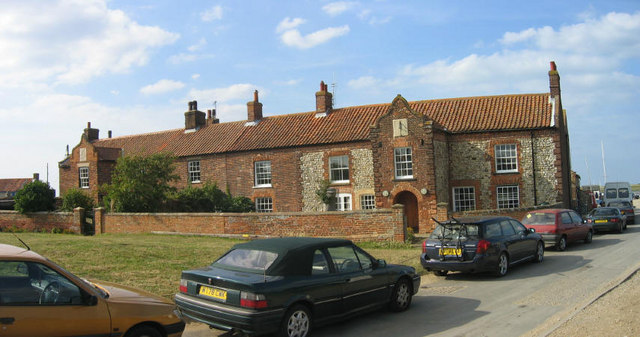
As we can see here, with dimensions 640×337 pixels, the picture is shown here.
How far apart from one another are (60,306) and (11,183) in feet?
248

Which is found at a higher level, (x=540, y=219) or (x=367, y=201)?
(x=367, y=201)

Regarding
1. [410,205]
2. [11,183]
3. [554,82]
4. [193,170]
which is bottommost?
[410,205]

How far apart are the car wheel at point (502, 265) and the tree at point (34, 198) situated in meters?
24.9

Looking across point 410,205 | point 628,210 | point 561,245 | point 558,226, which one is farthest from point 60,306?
point 628,210

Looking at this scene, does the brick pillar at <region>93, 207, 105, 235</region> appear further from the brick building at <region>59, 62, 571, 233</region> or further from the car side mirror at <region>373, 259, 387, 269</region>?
the car side mirror at <region>373, 259, 387, 269</region>

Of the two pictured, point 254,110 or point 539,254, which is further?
point 254,110

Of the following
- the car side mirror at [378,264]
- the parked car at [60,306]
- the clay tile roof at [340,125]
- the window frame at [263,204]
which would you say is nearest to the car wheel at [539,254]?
the car side mirror at [378,264]

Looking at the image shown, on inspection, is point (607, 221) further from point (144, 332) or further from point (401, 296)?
point (144, 332)

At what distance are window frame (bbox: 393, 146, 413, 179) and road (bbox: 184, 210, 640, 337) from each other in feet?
38.7

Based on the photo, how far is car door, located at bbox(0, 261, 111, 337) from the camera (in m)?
5.56

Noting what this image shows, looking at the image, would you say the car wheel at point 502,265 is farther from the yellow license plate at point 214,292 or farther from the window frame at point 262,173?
the window frame at point 262,173

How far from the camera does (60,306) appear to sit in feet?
19.4

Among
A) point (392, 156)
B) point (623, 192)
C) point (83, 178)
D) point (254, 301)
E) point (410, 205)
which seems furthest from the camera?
point (623, 192)

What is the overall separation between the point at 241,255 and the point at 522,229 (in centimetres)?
939
